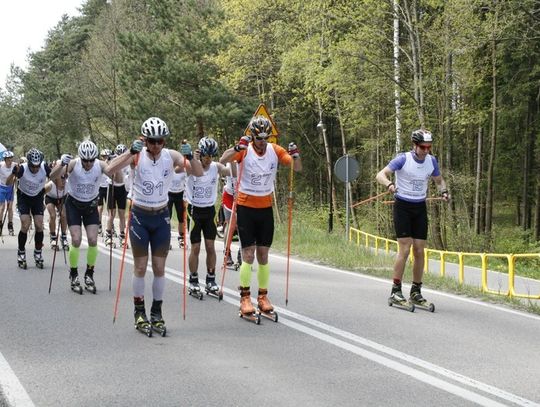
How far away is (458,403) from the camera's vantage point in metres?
4.99

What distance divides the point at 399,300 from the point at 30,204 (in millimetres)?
7169

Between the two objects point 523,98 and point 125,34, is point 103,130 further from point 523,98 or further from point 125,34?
point 523,98

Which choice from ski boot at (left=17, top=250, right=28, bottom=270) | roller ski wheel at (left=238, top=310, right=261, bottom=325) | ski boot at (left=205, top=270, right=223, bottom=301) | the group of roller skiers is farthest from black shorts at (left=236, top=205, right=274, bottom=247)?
ski boot at (left=17, top=250, right=28, bottom=270)

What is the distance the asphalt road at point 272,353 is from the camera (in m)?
5.15

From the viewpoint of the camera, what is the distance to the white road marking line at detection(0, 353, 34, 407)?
489 centimetres

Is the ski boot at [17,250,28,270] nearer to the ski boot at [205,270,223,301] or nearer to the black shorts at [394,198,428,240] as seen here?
the ski boot at [205,270,223,301]

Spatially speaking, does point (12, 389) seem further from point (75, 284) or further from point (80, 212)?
point (80, 212)

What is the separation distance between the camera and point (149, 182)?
7.11 metres

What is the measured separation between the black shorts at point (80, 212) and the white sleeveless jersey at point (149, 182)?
10.0ft

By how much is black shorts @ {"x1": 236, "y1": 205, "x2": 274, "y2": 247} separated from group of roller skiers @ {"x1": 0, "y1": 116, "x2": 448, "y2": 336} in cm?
1

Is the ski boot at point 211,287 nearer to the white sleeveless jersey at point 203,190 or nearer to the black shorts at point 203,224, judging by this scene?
the black shorts at point 203,224

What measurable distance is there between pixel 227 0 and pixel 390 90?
1128 cm

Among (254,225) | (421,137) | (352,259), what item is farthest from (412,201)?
(352,259)

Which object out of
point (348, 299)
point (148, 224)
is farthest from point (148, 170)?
point (348, 299)
